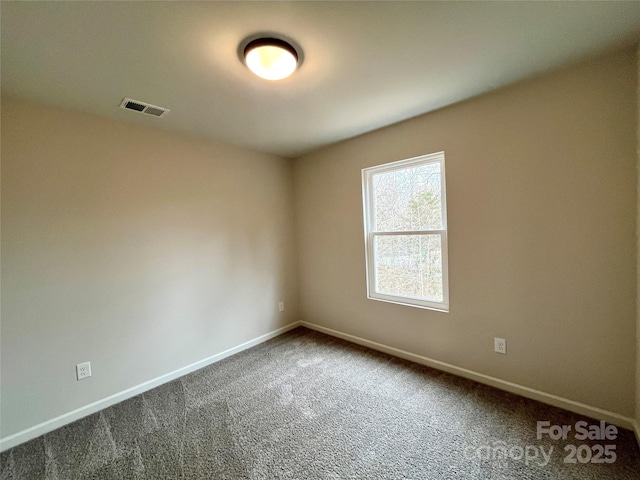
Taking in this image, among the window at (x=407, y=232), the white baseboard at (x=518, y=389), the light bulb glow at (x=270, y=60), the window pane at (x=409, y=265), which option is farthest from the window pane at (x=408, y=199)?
the light bulb glow at (x=270, y=60)

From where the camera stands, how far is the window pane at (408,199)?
2.59 metres

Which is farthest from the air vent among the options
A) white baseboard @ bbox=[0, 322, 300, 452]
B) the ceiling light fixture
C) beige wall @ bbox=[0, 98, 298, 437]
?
white baseboard @ bbox=[0, 322, 300, 452]

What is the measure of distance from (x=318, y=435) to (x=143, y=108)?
2.74 meters

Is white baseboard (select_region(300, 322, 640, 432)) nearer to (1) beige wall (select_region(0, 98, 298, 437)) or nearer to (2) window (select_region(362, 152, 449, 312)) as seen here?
(2) window (select_region(362, 152, 449, 312))

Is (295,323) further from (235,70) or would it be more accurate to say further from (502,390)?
(235,70)

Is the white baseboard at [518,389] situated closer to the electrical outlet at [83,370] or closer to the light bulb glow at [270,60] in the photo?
the electrical outlet at [83,370]

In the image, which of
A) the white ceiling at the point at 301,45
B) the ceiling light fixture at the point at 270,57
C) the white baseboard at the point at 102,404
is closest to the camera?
the white ceiling at the point at 301,45

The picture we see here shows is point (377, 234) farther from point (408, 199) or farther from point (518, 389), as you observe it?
point (518, 389)

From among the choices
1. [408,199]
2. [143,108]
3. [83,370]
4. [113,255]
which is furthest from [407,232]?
[83,370]

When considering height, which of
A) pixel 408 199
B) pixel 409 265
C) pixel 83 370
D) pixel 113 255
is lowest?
pixel 83 370

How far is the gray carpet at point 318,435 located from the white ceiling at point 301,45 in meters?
2.37

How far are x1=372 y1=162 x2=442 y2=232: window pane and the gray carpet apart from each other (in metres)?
1.43

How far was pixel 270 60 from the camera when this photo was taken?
1.53m

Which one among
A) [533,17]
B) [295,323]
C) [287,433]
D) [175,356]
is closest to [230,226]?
[175,356]
